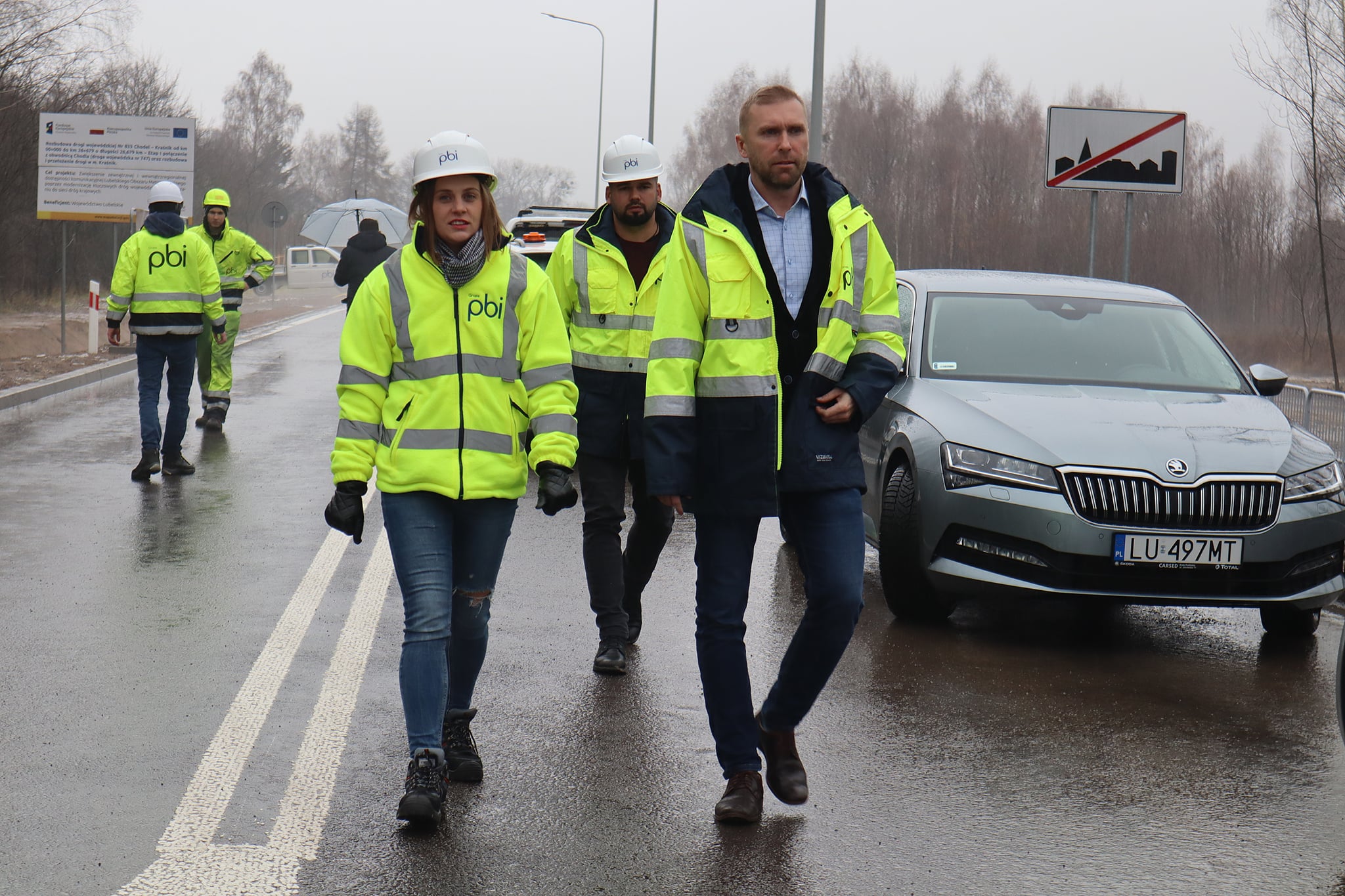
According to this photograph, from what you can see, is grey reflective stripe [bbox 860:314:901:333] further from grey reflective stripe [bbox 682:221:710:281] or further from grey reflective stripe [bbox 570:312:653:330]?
grey reflective stripe [bbox 570:312:653:330]

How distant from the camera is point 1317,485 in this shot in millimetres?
6438

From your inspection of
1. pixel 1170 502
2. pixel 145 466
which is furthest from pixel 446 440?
pixel 145 466

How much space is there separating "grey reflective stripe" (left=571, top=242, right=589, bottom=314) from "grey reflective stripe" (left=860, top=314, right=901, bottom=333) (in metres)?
1.90

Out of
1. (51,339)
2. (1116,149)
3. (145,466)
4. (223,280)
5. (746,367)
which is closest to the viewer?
(746,367)

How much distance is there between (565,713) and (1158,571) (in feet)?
8.15

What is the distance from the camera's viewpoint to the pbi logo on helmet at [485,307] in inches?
170

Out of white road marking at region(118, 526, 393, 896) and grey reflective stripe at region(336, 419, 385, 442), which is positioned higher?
grey reflective stripe at region(336, 419, 385, 442)

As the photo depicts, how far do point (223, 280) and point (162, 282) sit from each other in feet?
10.5

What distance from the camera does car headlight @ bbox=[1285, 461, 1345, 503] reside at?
6.34 metres

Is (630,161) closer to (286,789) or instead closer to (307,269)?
(286,789)

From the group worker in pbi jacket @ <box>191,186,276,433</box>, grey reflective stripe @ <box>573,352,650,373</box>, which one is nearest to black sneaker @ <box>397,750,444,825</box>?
grey reflective stripe @ <box>573,352,650,373</box>

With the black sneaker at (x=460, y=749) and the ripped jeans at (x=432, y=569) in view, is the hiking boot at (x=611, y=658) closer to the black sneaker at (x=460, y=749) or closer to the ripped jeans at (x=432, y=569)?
the black sneaker at (x=460, y=749)

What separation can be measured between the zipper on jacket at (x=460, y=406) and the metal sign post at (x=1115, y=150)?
364 inches

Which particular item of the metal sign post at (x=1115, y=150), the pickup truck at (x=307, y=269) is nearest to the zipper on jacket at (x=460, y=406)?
the metal sign post at (x=1115, y=150)
